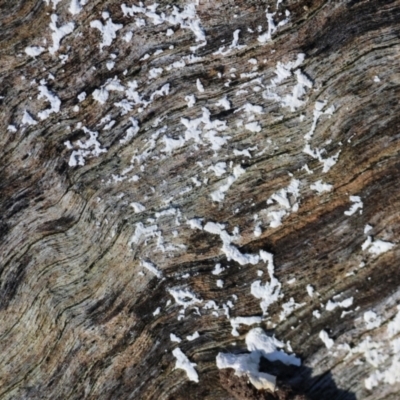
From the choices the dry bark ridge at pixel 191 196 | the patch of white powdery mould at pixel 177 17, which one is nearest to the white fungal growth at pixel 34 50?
the dry bark ridge at pixel 191 196

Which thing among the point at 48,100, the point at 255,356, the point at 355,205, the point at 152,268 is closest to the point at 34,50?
the point at 48,100

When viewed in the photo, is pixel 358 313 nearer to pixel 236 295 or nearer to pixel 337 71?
pixel 236 295

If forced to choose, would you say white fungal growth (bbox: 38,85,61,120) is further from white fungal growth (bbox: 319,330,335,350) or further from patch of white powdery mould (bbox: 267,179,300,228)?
white fungal growth (bbox: 319,330,335,350)

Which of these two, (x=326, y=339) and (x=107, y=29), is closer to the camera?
(x=326, y=339)

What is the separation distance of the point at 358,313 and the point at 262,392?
0.99 m

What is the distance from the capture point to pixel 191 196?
442cm

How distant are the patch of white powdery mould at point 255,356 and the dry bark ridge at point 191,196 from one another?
65mm

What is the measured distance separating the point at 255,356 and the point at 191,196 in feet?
4.68

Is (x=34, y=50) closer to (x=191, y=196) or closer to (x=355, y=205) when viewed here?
(x=191, y=196)

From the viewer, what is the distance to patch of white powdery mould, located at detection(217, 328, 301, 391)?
13.3ft

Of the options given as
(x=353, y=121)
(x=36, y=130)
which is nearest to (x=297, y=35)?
(x=353, y=121)

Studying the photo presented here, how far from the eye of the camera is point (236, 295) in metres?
4.29

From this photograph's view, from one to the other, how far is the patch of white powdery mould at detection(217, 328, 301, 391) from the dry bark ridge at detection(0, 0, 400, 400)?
7 cm

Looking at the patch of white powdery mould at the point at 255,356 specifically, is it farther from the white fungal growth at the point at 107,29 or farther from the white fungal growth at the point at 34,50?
the white fungal growth at the point at 34,50
